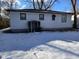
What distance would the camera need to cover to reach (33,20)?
62.6 ft

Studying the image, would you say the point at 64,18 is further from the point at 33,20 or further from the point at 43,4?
the point at 43,4

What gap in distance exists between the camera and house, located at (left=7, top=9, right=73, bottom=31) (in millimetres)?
18562

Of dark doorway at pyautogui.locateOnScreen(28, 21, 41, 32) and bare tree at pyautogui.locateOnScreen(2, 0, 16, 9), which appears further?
bare tree at pyautogui.locateOnScreen(2, 0, 16, 9)

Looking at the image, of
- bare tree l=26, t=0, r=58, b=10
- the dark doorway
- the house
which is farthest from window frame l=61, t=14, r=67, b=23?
bare tree l=26, t=0, r=58, b=10

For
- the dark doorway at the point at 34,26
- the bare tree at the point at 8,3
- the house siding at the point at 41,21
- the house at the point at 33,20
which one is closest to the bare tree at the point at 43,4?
the bare tree at the point at 8,3

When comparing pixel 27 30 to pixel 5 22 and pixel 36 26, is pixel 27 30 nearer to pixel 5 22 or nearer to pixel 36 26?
pixel 36 26

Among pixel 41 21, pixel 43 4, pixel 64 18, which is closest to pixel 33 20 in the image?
pixel 41 21

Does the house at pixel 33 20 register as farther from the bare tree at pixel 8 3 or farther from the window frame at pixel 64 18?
the bare tree at pixel 8 3

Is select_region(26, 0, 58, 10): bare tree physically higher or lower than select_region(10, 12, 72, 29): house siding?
higher

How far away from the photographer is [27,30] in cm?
1883

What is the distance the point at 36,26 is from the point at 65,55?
1368 cm

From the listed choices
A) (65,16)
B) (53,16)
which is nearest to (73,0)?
(65,16)

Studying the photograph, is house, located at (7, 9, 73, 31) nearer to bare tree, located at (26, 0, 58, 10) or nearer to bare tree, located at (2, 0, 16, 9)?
bare tree, located at (26, 0, 58, 10)

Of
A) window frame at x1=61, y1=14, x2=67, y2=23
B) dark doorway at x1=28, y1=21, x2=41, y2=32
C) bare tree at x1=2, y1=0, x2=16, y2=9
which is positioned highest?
bare tree at x1=2, y1=0, x2=16, y2=9
